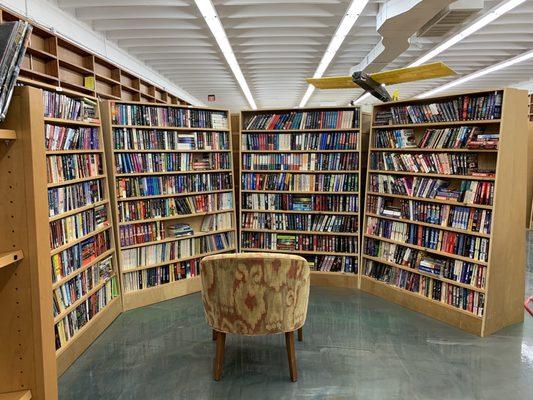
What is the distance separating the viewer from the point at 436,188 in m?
3.84

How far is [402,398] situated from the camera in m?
2.55

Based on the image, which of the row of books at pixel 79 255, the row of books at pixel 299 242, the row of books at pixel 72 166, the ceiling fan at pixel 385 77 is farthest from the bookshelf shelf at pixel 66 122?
the ceiling fan at pixel 385 77

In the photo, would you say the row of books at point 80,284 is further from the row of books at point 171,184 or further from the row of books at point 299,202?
the row of books at point 299,202

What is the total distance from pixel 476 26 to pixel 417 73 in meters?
2.05

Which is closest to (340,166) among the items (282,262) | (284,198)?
(284,198)

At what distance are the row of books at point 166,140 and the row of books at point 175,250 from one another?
109cm

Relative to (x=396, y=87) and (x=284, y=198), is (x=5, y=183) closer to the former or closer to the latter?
(x=284, y=198)

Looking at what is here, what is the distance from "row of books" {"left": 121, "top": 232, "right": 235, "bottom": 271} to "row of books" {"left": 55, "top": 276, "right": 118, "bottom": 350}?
28cm

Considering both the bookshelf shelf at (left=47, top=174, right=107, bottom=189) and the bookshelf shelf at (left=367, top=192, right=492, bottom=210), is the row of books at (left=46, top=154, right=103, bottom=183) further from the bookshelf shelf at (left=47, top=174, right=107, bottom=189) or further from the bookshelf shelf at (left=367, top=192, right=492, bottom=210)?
the bookshelf shelf at (left=367, top=192, right=492, bottom=210)

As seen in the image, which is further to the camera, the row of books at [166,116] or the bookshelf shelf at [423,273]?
the row of books at [166,116]

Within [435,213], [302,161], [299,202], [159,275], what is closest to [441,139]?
[435,213]

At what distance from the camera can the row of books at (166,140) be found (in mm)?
3910

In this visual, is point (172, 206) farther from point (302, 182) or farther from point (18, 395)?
point (18, 395)

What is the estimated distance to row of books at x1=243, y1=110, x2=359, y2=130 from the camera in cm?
462
